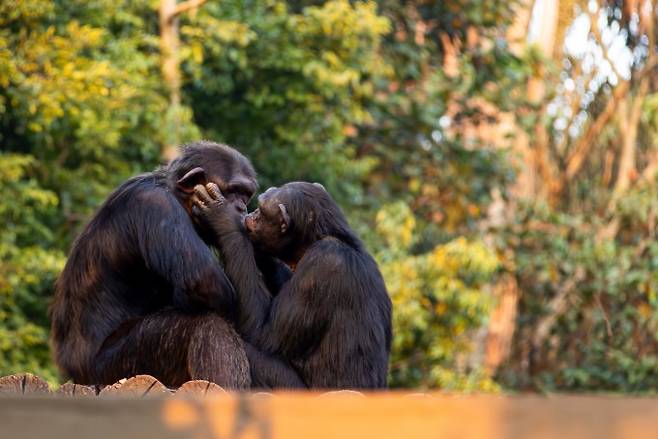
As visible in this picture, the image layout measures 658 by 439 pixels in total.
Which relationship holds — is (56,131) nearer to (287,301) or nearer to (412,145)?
(412,145)

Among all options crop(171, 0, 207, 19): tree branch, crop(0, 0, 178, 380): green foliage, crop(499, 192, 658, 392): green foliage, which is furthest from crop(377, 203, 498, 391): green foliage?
crop(171, 0, 207, 19): tree branch

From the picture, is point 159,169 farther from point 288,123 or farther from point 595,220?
point 595,220

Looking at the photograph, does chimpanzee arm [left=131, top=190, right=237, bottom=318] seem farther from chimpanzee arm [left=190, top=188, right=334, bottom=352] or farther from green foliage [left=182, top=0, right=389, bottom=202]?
green foliage [left=182, top=0, right=389, bottom=202]

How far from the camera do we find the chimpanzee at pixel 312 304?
4.04 meters

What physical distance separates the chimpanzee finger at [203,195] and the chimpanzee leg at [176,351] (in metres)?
0.42

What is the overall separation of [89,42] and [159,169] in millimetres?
5574

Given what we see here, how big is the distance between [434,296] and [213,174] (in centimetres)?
813

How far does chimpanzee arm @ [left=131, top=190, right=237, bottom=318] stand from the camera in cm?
411

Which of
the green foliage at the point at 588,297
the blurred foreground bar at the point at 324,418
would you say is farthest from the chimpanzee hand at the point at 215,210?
the green foliage at the point at 588,297

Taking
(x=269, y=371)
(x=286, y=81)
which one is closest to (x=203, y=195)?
(x=269, y=371)

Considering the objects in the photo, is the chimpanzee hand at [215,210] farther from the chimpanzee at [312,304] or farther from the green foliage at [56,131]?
the green foliage at [56,131]

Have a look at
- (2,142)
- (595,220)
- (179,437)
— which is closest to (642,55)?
(595,220)

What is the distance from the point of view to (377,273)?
423cm

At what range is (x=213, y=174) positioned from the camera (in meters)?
4.45
